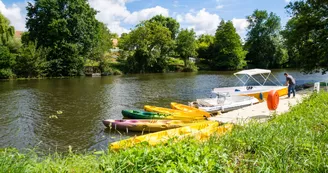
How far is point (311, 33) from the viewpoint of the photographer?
2686 cm

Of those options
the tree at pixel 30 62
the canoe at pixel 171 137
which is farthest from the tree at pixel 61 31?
the canoe at pixel 171 137

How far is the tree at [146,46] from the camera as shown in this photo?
61312 millimetres

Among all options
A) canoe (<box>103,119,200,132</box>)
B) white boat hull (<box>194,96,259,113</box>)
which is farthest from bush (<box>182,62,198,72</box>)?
canoe (<box>103,119,200,132</box>)

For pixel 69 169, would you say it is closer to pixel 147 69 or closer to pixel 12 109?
pixel 12 109

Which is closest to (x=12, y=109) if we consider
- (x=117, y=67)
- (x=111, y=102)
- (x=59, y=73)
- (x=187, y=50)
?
(x=111, y=102)

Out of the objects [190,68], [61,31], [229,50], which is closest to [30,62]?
[61,31]

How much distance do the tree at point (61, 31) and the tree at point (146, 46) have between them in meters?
12.6

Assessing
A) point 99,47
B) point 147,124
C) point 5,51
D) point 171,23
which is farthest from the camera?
point 171,23

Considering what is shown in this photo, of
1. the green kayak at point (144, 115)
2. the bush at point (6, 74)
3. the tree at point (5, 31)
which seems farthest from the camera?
the tree at point (5, 31)

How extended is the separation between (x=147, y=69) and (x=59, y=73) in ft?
65.4

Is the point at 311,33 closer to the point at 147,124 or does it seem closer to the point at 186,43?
the point at 147,124

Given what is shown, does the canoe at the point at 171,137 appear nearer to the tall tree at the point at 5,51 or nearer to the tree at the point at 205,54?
the tall tree at the point at 5,51

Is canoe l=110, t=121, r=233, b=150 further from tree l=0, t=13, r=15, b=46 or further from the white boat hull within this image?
tree l=0, t=13, r=15, b=46

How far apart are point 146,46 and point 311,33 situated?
39460mm
